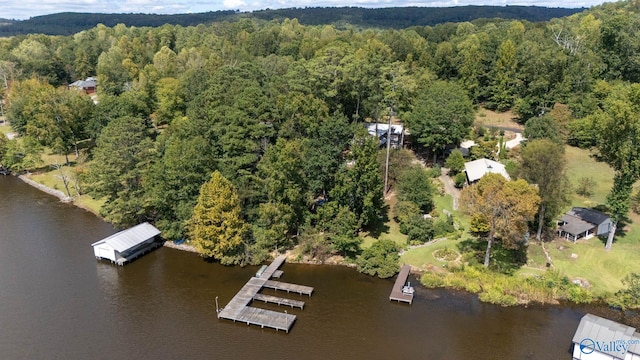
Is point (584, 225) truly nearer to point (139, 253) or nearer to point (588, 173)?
point (588, 173)

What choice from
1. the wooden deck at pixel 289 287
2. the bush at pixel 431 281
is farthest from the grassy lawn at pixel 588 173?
the wooden deck at pixel 289 287

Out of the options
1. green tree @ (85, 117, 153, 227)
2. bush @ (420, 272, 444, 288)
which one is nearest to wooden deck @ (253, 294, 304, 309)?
bush @ (420, 272, 444, 288)

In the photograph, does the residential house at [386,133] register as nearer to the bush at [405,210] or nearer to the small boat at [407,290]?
the bush at [405,210]

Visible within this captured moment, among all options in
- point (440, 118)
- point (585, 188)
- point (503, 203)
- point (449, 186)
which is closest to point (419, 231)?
point (503, 203)

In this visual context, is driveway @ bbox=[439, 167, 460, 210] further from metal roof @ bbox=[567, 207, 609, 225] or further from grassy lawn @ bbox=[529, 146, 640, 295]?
grassy lawn @ bbox=[529, 146, 640, 295]

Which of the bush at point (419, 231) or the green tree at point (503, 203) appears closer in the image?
the green tree at point (503, 203)

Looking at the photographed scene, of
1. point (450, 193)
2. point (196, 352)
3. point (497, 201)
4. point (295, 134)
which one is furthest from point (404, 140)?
point (196, 352)

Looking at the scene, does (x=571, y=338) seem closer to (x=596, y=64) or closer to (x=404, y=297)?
(x=404, y=297)
